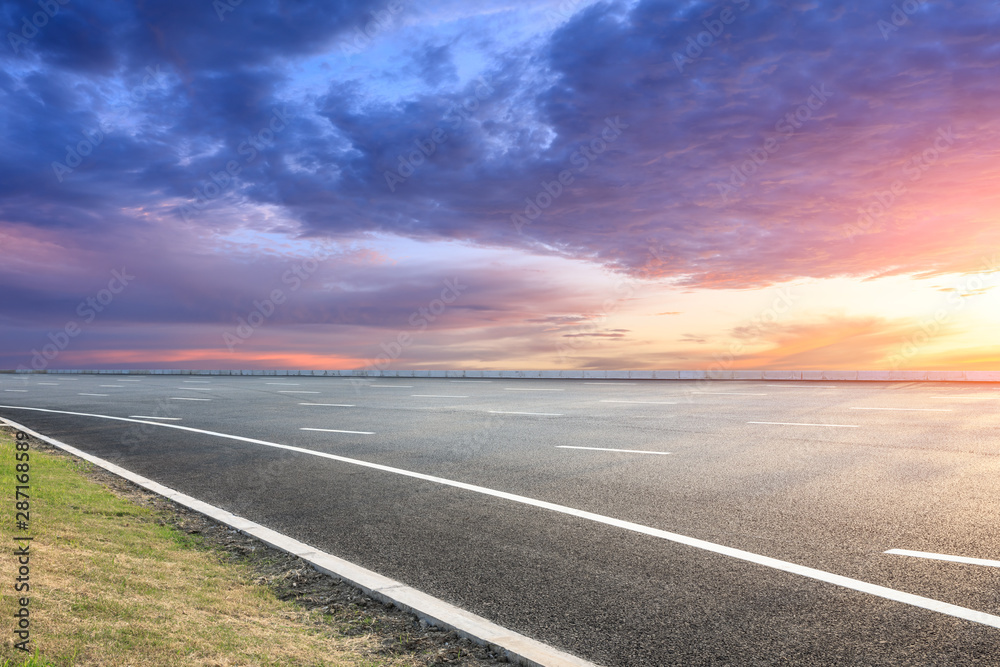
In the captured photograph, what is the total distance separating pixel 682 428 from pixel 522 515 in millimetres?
8013

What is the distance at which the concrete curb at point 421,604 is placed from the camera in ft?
12.7

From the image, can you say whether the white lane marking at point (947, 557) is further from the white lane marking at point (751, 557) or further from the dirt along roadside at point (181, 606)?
the dirt along roadside at point (181, 606)

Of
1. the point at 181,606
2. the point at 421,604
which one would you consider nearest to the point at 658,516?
the point at 421,604

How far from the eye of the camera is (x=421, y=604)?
15.3 feet

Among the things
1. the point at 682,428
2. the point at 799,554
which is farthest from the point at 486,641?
the point at 682,428

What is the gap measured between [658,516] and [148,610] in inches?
176

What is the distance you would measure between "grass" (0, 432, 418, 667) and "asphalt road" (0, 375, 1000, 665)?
0.93m

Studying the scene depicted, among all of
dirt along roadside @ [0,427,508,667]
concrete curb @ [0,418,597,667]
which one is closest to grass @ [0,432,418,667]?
dirt along roadside @ [0,427,508,667]

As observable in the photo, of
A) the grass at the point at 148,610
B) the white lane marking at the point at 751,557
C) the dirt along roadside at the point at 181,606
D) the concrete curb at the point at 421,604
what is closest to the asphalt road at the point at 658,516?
the white lane marking at the point at 751,557

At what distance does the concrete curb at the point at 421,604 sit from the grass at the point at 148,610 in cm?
44

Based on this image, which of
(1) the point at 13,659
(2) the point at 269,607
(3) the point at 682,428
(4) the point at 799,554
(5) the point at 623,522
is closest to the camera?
(1) the point at 13,659

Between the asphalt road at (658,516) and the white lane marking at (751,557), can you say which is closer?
the asphalt road at (658,516)

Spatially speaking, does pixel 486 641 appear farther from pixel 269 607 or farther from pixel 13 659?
pixel 13 659

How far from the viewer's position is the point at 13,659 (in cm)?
357
